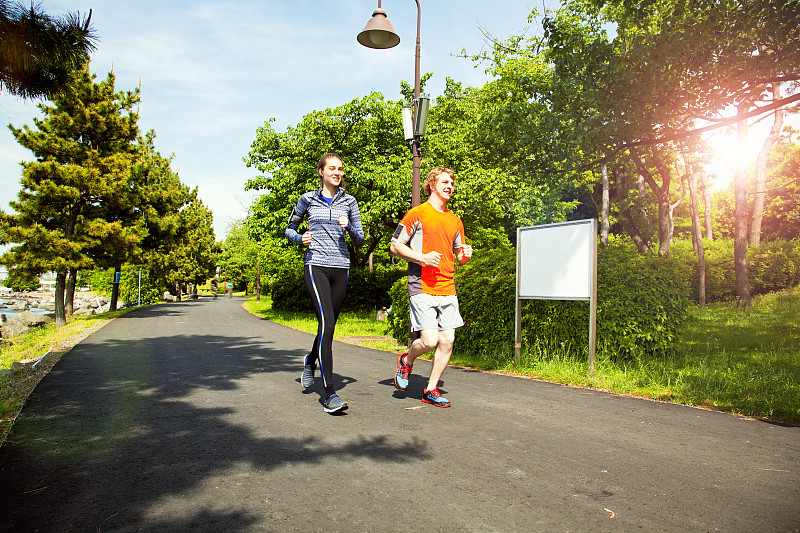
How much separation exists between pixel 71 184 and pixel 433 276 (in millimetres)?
18463

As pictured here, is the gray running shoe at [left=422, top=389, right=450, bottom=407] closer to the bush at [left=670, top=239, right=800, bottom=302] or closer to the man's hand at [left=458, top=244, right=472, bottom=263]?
the man's hand at [left=458, top=244, right=472, bottom=263]

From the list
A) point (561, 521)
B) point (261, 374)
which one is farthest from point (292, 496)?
point (261, 374)

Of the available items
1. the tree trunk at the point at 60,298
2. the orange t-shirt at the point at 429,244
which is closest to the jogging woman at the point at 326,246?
the orange t-shirt at the point at 429,244

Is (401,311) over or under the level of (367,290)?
under

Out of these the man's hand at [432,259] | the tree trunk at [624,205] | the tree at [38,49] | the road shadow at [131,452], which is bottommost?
the road shadow at [131,452]

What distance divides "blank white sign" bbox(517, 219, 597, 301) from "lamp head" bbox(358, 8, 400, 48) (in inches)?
179

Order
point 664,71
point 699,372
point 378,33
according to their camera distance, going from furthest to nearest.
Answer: point 378,33 → point 664,71 → point 699,372

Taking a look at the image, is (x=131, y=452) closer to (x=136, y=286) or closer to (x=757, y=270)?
(x=757, y=270)

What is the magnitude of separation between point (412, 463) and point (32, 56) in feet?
23.4

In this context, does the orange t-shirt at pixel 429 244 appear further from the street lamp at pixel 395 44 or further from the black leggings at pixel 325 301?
the street lamp at pixel 395 44

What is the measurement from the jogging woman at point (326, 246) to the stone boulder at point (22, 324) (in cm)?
1503

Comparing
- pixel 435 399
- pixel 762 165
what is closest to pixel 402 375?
pixel 435 399

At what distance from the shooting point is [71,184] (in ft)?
58.9

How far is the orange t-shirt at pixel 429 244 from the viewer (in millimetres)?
4457
